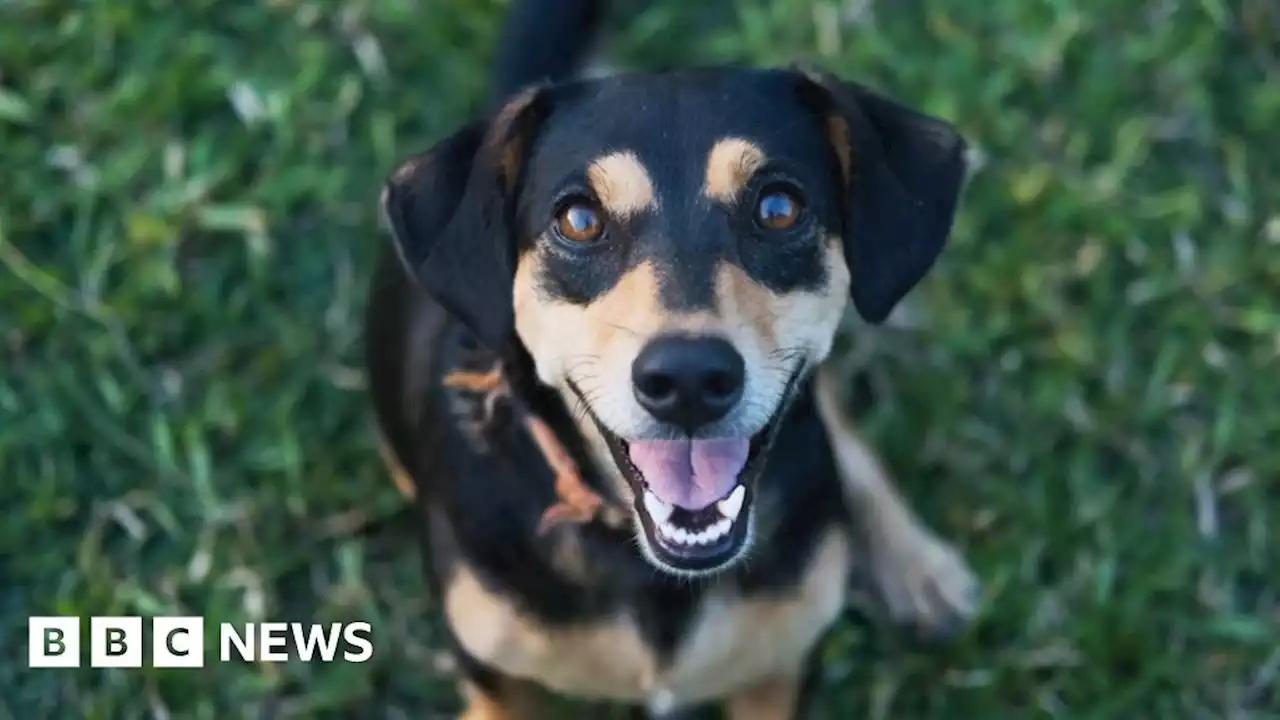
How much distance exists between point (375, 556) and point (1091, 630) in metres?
2.06

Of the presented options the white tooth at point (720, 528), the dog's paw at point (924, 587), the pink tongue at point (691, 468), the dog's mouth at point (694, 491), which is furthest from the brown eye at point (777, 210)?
the dog's paw at point (924, 587)

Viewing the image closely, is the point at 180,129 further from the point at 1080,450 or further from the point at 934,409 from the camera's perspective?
the point at 1080,450

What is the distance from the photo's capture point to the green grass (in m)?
4.02

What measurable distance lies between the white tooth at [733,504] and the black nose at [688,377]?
0.27m

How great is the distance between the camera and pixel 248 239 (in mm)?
4410

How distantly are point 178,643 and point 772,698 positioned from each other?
1.64 m

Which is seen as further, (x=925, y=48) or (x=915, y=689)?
(x=925, y=48)

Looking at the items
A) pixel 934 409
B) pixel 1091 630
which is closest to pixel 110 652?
pixel 934 409

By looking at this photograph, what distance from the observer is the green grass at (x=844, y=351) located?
13.2 feet

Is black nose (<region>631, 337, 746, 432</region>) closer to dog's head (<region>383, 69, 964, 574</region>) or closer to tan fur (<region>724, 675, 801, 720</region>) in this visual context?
dog's head (<region>383, 69, 964, 574</region>)

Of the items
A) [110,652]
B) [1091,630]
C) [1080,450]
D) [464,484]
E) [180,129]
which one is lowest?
[110,652]

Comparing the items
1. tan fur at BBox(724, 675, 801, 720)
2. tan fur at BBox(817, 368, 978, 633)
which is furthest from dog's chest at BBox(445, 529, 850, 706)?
tan fur at BBox(817, 368, 978, 633)

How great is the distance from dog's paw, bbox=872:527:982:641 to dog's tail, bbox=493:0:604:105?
164cm

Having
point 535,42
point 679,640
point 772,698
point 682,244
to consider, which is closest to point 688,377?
point 682,244
